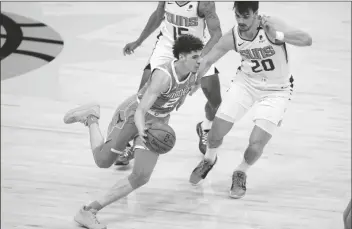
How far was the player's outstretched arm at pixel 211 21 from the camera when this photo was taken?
650cm

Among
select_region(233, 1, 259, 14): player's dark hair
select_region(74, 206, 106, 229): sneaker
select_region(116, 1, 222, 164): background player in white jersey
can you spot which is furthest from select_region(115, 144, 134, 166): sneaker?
select_region(233, 1, 259, 14): player's dark hair

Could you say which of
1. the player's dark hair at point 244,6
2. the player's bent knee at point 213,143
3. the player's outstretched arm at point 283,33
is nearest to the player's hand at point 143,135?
the player's bent knee at point 213,143

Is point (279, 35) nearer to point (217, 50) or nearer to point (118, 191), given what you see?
point (217, 50)

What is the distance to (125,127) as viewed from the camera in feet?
18.8

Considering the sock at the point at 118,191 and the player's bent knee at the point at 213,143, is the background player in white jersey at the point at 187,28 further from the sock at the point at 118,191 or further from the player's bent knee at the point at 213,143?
the sock at the point at 118,191

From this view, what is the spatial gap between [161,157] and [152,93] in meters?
1.70

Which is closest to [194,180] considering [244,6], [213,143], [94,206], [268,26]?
[213,143]

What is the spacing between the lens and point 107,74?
9.12 m

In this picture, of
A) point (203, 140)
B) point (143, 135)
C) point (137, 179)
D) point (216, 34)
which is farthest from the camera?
point (203, 140)

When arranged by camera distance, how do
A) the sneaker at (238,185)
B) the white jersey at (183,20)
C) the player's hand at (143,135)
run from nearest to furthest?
the player's hand at (143,135)
the sneaker at (238,185)
the white jersey at (183,20)

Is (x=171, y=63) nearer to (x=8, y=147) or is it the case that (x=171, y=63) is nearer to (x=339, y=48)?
(x=8, y=147)

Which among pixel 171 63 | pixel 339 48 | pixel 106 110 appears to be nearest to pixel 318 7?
pixel 339 48

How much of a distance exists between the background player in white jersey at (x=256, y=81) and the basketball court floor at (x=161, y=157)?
474 mm

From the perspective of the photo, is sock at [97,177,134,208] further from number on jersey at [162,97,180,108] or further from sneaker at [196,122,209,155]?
sneaker at [196,122,209,155]
